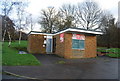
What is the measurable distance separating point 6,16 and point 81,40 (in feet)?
35.6

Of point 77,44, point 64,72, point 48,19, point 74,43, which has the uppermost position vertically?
point 48,19

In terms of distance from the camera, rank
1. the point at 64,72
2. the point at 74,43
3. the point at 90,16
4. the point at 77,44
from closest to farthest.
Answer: the point at 64,72 → the point at 74,43 → the point at 77,44 → the point at 90,16

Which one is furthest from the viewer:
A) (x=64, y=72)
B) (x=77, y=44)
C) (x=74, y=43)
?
(x=77, y=44)

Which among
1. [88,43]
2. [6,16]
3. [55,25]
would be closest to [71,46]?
[88,43]

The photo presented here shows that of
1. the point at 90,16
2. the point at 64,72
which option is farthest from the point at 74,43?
the point at 90,16

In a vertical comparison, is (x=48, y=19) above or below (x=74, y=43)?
above

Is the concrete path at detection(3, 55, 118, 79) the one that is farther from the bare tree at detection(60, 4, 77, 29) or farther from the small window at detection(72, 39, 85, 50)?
the bare tree at detection(60, 4, 77, 29)

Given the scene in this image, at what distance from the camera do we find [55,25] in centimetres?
3591

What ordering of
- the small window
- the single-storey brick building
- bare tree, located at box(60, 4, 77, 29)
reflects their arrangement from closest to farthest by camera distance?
the single-storey brick building
the small window
bare tree, located at box(60, 4, 77, 29)

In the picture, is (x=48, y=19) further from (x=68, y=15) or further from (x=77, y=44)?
(x=77, y=44)

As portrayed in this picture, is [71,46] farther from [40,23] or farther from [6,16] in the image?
[40,23]

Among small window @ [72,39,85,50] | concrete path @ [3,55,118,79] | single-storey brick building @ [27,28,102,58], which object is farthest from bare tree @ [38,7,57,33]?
concrete path @ [3,55,118,79]

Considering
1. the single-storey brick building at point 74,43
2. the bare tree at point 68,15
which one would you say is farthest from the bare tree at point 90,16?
the single-storey brick building at point 74,43

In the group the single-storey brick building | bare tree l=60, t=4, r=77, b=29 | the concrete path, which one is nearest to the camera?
the concrete path
